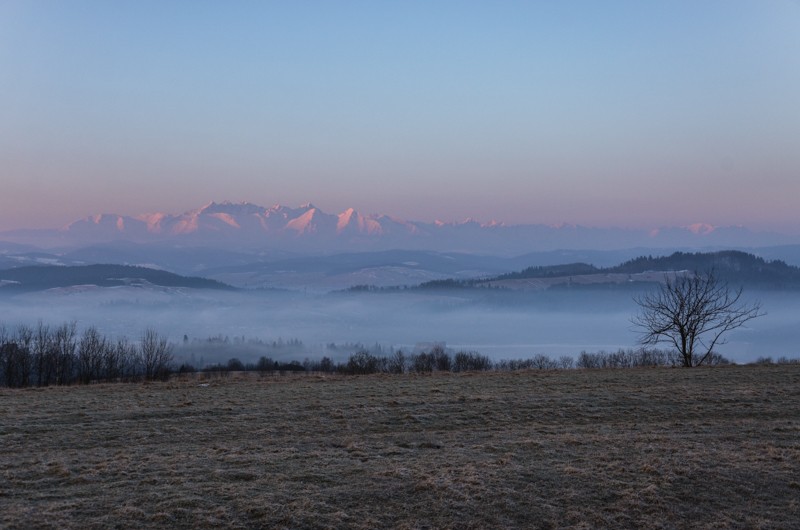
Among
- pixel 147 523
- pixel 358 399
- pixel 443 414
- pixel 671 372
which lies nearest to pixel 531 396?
pixel 443 414

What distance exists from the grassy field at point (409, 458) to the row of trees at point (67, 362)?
3701cm

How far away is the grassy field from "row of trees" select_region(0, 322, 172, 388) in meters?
37.0

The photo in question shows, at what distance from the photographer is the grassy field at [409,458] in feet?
33.0

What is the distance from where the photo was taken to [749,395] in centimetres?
2017

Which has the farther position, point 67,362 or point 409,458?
point 67,362

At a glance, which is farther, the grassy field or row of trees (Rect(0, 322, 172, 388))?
row of trees (Rect(0, 322, 172, 388))

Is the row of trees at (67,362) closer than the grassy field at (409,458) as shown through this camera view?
No

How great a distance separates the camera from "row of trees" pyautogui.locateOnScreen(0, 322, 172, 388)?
54.3 m

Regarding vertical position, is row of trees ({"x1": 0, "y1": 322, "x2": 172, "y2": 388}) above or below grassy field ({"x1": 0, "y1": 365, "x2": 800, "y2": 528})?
below

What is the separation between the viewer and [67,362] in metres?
60.7

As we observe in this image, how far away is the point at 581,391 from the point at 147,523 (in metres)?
15.8

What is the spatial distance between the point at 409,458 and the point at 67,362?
191 ft

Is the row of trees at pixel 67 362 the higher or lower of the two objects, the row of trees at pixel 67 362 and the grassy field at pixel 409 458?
the lower

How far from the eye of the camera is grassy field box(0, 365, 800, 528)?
1007 centimetres
